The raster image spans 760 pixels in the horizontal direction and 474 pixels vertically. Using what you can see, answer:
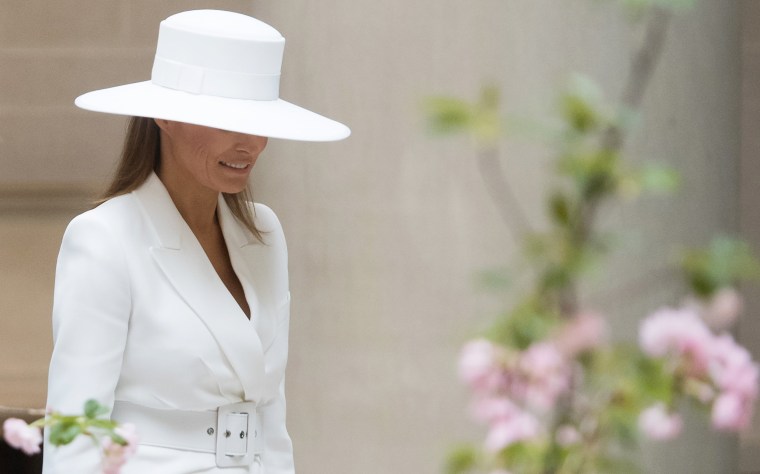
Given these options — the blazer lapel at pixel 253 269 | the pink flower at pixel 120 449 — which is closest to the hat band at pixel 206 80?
the blazer lapel at pixel 253 269

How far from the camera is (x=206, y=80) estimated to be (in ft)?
7.24

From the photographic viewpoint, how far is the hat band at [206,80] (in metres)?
2.21

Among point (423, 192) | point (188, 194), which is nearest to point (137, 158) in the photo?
point (188, 194)

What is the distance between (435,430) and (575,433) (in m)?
2.74

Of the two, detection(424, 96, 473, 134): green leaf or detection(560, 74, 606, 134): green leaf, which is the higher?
detection(560, 74, 606, 134): green leaf

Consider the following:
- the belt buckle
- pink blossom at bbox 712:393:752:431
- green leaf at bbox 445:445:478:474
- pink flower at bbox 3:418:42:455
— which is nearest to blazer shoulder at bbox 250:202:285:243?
the belt buckle

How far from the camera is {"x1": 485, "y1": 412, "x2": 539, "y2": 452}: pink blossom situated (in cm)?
96

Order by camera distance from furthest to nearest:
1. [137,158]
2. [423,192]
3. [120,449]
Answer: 1. [423,192]
2. [137,158]
3. [120,449]

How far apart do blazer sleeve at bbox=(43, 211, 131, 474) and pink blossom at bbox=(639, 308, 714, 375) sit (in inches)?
48.3

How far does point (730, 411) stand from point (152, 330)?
1.33 meters

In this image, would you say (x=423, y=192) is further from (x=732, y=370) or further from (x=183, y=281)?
(x=732, y=370)

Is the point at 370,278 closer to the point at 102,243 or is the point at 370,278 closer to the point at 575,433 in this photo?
the point at 102,243

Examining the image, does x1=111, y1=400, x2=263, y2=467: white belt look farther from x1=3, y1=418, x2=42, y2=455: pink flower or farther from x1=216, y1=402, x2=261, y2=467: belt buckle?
x1=3, y1=418, x2=42, y2=455: pink flower

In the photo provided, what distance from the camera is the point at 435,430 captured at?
3.68m
